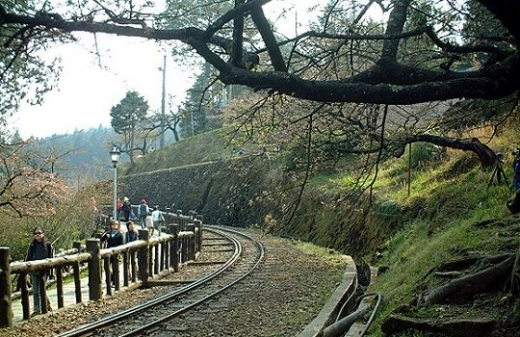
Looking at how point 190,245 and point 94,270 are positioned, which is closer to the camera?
point 94,270

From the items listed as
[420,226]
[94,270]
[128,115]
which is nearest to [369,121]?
[420,226]

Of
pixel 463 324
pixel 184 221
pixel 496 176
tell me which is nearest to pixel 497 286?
pixel 463 324

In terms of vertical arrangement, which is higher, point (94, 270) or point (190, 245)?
point (94, 270)

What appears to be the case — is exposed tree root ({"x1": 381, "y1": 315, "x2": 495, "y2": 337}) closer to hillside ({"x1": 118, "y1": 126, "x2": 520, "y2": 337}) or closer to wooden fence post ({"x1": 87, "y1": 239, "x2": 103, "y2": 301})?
hillside ({"x1": 118, "y1": 126, "x2": 520, "y2": 337})

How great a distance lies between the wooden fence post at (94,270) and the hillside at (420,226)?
3408mm

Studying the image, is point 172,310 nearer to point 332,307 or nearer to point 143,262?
point 332,307

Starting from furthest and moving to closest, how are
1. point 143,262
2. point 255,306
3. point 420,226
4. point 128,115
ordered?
1. point 128,115
2. point 420,226
3. point 143,262
4. point 255,306

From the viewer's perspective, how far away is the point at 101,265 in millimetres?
10961

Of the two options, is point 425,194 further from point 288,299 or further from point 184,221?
point 184,221

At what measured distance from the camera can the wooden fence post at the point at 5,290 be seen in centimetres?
786

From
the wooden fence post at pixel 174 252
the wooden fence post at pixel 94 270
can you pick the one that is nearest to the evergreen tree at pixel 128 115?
the wooden fence post at pixel 174 252

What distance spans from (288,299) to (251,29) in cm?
583

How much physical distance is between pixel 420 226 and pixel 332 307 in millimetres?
5913

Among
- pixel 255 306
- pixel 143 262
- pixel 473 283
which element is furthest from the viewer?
pixel 143 262
